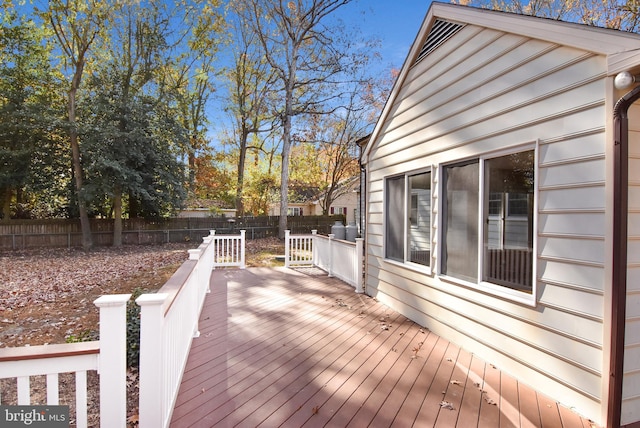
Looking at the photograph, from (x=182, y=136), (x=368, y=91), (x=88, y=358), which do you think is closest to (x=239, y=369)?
(x=88, y=358)

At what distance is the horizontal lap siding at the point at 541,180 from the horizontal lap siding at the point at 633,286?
0.19 m

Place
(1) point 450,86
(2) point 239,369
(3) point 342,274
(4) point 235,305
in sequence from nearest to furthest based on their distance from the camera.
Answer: (2) point 239,369 → (1) point 450,86 → (4) point 235,305 → (3) point 342,274

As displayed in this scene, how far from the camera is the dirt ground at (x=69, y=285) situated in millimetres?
4410

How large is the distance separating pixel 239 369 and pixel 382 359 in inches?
54.7

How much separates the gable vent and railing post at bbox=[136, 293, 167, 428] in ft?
13.4

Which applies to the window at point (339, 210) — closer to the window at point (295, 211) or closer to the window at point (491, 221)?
the window at point (295, 211)

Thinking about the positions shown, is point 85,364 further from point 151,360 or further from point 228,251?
point 228,251

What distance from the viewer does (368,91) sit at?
16.5 meters

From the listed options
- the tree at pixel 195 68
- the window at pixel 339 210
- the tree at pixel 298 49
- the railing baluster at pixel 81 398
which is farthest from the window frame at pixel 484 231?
the window at pixel 339 210

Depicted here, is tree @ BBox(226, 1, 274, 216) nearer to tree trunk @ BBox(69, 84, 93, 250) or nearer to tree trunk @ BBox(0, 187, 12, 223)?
tree trunk @ BBox(69, 84, 93, 250)

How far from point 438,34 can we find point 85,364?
4.69 meters

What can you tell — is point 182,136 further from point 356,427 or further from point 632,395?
point 632,395

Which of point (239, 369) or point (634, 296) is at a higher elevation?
point (634, 296)

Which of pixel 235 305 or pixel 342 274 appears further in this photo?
pixel 342 274
